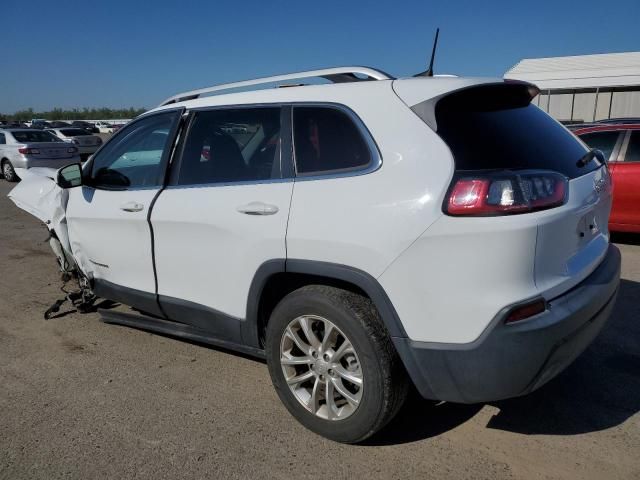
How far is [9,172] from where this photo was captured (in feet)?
52.2

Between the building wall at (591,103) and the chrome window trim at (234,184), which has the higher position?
the chrome window trim at (234,184)

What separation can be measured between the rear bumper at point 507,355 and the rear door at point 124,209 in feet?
6.61

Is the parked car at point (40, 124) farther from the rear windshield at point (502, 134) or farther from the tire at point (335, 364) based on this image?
the rear windshield at point (502, 134)

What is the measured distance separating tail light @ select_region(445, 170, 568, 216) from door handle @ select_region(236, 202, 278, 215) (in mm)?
950

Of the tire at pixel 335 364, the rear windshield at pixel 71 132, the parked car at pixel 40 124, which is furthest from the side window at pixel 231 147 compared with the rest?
the parked car at pixel 40 124

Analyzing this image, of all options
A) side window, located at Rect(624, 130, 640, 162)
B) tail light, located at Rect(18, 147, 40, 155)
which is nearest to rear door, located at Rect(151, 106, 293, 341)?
side window, located at Rect(624, 130, 640, 162)

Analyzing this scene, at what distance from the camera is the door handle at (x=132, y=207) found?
352 centimetres

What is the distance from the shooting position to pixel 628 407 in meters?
3.05

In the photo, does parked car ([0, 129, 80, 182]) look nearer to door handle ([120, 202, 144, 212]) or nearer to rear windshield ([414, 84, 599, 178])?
door handle ([120, 202, 144, 212])

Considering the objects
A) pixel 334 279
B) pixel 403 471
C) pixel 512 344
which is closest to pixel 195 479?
pixel 403 471

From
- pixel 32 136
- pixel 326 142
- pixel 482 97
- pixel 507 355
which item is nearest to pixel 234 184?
pixel 326 142

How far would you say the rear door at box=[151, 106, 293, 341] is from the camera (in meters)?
2.84

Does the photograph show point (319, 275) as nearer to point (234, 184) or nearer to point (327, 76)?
point (234, 184)

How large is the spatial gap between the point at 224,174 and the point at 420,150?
4.26ft
